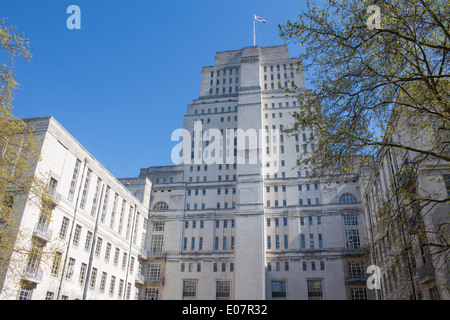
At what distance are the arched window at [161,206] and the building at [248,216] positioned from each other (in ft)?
0.66

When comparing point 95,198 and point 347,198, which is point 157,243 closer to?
point 95,198

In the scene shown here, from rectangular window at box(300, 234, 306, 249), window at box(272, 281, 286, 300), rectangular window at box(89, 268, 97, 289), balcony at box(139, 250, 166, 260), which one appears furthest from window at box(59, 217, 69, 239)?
rectangular window at box(300, 234, 306, 249)

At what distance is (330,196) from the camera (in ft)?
213

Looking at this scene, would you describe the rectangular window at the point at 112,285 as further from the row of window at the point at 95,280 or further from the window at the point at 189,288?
the window at the point at 189,288

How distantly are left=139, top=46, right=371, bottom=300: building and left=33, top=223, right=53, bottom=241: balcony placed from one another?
27588 millimetres

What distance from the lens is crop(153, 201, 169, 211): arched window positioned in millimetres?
70375

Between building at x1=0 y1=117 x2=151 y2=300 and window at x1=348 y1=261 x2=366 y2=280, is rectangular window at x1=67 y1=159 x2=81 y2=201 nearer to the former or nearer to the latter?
building at x1=0 y1=117 x2=151 y2=300

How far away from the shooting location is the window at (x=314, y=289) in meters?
59.1

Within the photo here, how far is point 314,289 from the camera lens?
196ft

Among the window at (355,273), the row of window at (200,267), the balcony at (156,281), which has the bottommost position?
the balcony at (156,281)

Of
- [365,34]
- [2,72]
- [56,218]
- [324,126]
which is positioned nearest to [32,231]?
[56,218]

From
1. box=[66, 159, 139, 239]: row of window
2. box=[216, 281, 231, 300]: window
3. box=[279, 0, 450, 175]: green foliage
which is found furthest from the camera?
box=[216, 281, 231, 300]: window

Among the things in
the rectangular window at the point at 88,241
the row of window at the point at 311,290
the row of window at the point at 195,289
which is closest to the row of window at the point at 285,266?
the row of window at the point at 311,290

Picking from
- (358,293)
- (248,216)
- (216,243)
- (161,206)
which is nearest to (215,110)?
(161,206)
